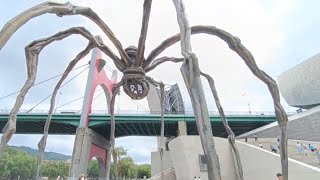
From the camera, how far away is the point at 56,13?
164 inches

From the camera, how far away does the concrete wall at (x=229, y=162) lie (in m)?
17.5

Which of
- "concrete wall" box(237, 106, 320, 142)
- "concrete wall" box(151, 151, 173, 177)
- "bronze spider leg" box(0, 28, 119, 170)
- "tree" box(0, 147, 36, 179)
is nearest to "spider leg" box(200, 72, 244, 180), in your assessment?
"bronze spider leg" box(0, 28, 119, 170)

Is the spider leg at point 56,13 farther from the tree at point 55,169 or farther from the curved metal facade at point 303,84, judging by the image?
the tree at point 55,169

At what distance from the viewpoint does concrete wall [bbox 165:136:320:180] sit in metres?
17.5

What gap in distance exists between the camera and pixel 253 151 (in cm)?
2116

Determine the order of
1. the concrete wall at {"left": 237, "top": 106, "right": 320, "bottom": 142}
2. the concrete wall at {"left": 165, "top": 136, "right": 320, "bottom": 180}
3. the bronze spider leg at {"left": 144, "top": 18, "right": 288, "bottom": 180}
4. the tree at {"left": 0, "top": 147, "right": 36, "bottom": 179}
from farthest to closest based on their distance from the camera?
1. the tree at {"left": 0, "top": 147, "right": 36, "bottom": 179}
2. the concrete wall at {"left": 237, "top": 106, "right": 320, "bottom": 142}
3. the concrete wall at {"left": 165, "top": 136, "right": 320, "bottom": 180}
4. the bronze spider leg at {"left": 144, "top": 18, "right": 288, "bottom": 180}

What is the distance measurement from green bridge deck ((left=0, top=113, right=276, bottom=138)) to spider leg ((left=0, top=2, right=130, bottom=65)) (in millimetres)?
35619

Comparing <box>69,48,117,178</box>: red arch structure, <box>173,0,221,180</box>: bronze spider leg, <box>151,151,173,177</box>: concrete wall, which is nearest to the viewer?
<box>173,0,221,180</box>: bronze spider leg

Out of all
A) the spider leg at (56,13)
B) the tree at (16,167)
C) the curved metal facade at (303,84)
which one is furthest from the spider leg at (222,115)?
the tree at (16,167)

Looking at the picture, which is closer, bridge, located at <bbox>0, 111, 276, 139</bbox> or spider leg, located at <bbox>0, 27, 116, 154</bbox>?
spider leg, located at <bbox>0, 27, 116, 154</bbox>

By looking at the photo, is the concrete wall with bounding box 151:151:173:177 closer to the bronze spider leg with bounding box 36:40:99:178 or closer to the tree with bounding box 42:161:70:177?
the bronze spider leg with bounding box 36:40:99:178

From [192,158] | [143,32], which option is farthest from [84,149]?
[143,32]

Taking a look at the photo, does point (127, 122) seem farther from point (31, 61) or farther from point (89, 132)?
point (31, 61)

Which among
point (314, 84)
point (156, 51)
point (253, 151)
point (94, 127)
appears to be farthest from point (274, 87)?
point (314, 84)
